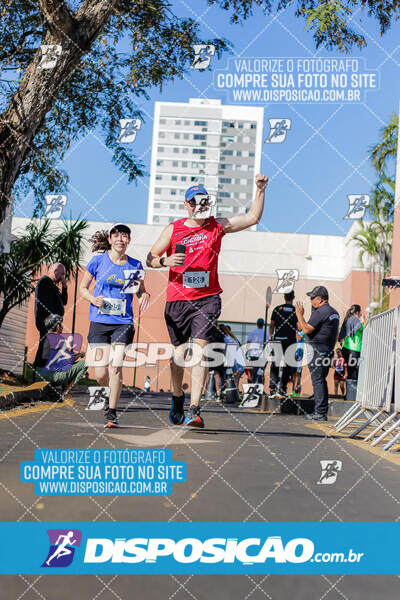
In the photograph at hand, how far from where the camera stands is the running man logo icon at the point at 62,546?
1797 mm

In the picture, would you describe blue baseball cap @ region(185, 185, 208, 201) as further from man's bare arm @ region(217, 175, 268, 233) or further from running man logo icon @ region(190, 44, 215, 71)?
running man logo icon @ region(190, 44, 215, 71)

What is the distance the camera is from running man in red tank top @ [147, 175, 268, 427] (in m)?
5.37

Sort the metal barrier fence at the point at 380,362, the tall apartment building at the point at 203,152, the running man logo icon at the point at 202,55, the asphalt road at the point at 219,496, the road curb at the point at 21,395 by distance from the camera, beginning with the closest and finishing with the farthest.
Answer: the asphalt road at the point at 219,496 < the metal barrier fence at the point at 380,362 < the road curb at the point at 21,395 < the running man logo icon at the point at 202,55 < the tall apartment building at the point at 203,152

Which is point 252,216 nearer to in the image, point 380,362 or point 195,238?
point 195,238

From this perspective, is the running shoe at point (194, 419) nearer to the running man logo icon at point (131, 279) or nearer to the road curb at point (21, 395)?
the running man logo icon at point (131, 279)

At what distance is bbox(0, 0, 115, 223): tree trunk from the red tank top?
395 cm

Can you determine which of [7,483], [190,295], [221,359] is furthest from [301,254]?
[7,483]

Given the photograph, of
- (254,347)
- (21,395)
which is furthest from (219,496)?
(254,347)

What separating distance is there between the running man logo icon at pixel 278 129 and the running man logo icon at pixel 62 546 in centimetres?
697

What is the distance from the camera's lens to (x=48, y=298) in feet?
27.5

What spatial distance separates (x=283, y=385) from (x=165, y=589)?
929 cm

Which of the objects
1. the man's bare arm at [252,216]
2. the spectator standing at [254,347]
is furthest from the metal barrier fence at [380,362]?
the spectator standing at [254,347]

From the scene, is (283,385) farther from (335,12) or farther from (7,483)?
(7,483)

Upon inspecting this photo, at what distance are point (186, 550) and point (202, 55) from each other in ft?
36.4
